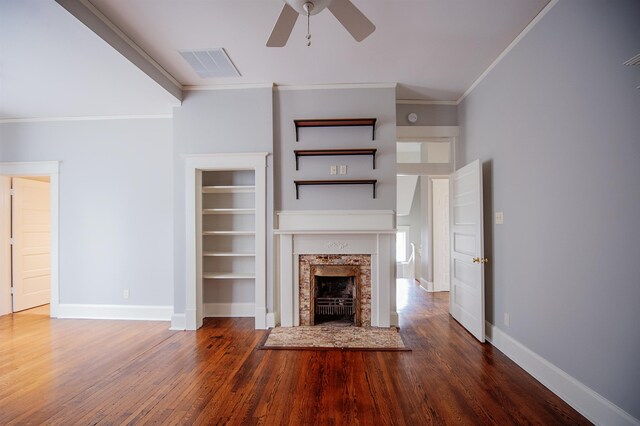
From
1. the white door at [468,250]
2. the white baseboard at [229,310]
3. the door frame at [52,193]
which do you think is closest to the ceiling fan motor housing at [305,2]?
the white door at [468,250]

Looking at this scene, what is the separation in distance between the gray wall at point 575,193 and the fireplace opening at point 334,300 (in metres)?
1.60

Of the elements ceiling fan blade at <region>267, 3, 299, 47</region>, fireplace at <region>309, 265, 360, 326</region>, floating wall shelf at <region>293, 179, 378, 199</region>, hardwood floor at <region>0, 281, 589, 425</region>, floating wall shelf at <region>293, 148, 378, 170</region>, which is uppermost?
ceiling fan blade at <region>267, 3, 299, 47</region>

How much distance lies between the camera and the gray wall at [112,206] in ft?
12.6

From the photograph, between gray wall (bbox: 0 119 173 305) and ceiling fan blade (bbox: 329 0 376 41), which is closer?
ceiling fan blade (bbox: 329 0 376 41)

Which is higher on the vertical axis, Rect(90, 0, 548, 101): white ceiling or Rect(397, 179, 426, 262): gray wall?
Rect(90, 0, 548, 101): white ceiling

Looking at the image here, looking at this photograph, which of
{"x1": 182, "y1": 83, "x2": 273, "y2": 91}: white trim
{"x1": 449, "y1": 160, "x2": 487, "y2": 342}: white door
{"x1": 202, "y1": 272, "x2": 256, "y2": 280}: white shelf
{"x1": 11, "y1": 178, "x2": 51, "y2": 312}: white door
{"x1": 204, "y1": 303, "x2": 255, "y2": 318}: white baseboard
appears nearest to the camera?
{"x1": 449, "y1": 160, "x2": 487, "y2": 342}: white door

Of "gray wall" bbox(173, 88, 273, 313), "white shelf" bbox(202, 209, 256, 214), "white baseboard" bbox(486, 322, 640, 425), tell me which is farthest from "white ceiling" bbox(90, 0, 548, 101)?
"white baseboard" bbox(486, 322, 640, 425)

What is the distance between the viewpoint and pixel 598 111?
5.94 feet

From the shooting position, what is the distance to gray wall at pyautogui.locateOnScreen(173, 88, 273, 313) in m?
3.48

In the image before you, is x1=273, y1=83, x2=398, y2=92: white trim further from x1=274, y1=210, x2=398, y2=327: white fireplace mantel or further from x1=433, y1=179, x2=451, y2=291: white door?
x1=433, y1=179, x2=451, y2=291: white door

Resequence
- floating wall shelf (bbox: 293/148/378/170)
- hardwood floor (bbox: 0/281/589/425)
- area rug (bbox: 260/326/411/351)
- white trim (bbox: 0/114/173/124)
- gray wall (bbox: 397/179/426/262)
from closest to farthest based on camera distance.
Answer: hardwood floor (bbox: 0/281/589/425) < area rug (bbox: 260/326/411/351) < floating wall shelf (bbox: 293/148/378/170) < white trim (bbox: 0/114/173/124) < gray wall (bbox: 397/179/426/262)

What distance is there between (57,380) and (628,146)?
4362mm

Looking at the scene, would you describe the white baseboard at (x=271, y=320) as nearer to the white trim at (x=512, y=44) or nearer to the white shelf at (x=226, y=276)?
the white shelf at (x=226, y=276)

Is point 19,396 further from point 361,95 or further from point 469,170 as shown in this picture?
point 469,170
